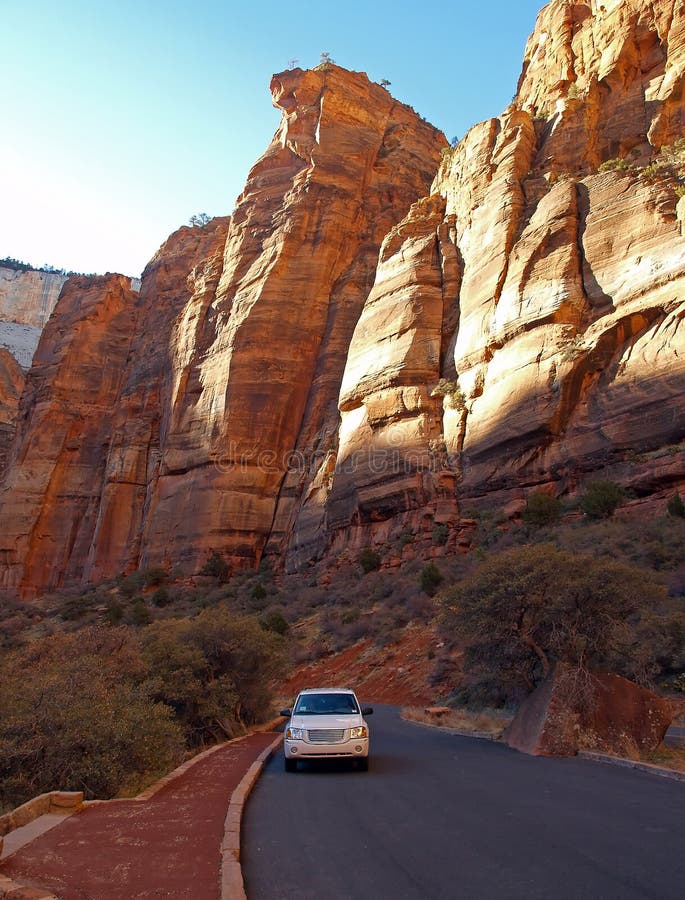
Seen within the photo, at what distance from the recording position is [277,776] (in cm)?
1056

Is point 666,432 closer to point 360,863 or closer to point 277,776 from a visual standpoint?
point 277,776

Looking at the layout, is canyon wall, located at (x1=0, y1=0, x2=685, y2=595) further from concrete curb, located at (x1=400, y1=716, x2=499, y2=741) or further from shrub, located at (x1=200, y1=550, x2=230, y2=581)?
concrete curb, located at (x1=400, y1=716, x2=499, y2=741)

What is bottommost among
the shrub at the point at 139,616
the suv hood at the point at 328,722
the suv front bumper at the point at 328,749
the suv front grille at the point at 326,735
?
the suv front bumper at the point at 328,749

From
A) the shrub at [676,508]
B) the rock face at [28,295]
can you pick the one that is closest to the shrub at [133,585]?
the shrub at [676,508]

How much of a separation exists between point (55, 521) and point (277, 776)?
55.2 meters

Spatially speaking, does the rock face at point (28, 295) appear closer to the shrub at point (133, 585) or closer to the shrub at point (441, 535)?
the shrub at point (133, 585)

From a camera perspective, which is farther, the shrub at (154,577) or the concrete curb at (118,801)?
the shrub at (154,577)

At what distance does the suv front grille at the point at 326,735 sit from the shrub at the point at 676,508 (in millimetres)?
16340

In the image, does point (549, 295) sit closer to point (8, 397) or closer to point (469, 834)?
point (469, 834)

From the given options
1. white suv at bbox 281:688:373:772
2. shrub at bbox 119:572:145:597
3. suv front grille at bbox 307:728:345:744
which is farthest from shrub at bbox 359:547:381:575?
suv front grille at bbox 307:728:345:744

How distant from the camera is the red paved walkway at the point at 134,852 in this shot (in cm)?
488

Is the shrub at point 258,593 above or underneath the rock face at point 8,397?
underneath

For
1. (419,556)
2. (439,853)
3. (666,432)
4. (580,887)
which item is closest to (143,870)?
(439,853)

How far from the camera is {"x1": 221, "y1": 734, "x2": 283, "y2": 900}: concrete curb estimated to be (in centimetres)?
473
